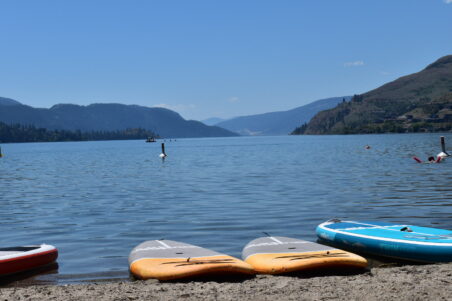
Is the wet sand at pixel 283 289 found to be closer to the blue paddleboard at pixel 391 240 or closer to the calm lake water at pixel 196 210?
the blue paddleboard at pixel 391 240

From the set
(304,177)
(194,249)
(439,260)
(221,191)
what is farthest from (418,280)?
(304,177)

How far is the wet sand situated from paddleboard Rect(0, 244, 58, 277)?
1.96 metres

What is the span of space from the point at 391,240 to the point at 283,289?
16.2 feet

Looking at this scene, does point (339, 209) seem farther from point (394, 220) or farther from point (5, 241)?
point (5, 241)

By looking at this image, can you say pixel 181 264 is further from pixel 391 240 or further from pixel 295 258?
pixel 391 240

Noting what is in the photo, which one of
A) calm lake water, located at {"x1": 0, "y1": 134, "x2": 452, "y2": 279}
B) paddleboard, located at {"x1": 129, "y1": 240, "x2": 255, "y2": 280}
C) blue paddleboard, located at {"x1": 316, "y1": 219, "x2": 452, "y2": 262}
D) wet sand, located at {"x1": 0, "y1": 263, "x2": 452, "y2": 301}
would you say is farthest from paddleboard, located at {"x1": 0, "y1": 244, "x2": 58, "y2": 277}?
blue paddleboard, located at {"x1": 316, "y1": 219, "x2": 452, "y2": 262}

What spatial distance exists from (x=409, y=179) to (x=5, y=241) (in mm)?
27856

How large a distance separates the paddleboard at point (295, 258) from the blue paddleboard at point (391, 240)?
198 cm

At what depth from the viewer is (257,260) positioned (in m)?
12.2

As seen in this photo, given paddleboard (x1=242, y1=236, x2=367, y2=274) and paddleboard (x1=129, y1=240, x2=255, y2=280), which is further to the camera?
paddleboard (x1=242, y1=236, x2=367, y2=274)

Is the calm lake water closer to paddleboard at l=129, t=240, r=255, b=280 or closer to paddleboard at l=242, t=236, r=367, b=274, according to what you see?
paddleboard at l=129, t=240, r=255, b=280

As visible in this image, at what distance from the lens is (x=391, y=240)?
45.1 feet

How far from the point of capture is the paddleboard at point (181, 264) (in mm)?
10906

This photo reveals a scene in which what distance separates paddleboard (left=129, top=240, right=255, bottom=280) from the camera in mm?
10906
